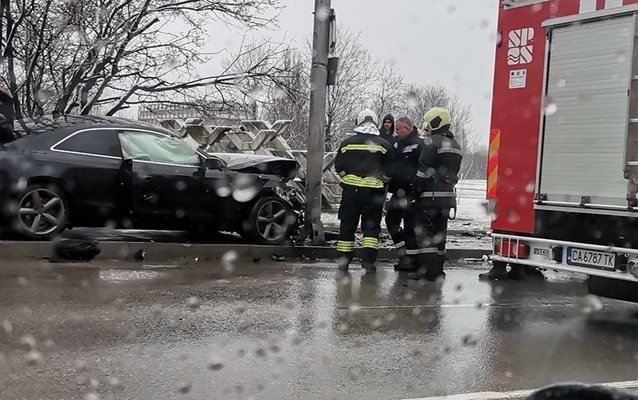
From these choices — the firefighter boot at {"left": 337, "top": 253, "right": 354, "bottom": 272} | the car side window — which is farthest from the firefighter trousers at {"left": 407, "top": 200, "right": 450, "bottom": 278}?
the car side window

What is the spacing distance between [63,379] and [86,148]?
4.95 metres

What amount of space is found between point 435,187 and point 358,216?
1023 mm

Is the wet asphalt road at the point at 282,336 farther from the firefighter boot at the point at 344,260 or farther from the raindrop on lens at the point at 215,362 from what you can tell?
the firefighter boot at the point at 344,260

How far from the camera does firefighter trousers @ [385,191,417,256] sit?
8914mm

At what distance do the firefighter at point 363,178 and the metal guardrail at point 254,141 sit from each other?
771 centimetres

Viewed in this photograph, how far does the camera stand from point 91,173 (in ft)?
27.8

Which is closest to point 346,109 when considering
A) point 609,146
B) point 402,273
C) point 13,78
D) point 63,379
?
point 13,78

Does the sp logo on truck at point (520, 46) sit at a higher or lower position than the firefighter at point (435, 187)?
higher

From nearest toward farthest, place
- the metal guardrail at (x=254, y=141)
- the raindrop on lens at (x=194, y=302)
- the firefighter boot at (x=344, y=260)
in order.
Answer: the raindrop on lens at (x=194, y=302) < the firefighter boot at (x=344, y=260) < the metal guardrail at (x=254, y=141)

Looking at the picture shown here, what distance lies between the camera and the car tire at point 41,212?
8.04m

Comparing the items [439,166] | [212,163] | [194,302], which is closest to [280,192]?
[212,163]

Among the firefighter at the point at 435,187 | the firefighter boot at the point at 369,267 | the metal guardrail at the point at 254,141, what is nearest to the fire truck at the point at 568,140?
the firefighter at the point at 435,187

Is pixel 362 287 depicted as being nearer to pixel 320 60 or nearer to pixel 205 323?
pixel 205 323

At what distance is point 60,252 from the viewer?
26.7 ft
